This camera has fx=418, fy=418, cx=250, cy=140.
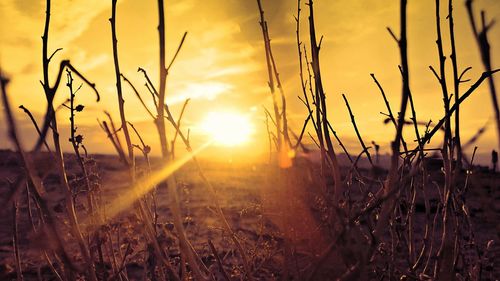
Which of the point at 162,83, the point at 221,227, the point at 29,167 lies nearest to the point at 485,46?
the point at 162,83

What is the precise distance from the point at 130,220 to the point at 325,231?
818 millimetres

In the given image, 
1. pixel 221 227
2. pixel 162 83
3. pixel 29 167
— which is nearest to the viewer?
pixel 29 167

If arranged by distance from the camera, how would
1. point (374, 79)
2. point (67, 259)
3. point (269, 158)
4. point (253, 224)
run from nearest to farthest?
point (67, 259) < point (374, 79) < point (269, 158) < point (253, 224)

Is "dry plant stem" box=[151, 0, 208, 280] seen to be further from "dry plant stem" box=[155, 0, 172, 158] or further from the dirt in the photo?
the dirt

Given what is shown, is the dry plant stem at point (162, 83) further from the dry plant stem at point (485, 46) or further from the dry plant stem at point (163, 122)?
the dry plant stem at point (485, 46)

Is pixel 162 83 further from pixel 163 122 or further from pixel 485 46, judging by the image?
pixel 485 46

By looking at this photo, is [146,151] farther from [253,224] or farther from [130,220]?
[253,224]

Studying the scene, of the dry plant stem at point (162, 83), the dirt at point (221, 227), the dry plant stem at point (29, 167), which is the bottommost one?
the dirt at point (221, 227)

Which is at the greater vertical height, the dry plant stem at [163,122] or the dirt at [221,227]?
the dry plant stem at [163,122]

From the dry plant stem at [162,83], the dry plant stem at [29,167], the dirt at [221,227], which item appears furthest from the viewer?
the dirt at [221,227]

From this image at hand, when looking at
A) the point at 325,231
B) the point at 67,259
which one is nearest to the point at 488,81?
the point at 325,231

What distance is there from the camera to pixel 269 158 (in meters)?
1.66

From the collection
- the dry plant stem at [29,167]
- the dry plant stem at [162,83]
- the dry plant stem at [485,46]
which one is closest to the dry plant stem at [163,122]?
the dry plant stem at [162,83]

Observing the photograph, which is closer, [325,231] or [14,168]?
[325,231]
